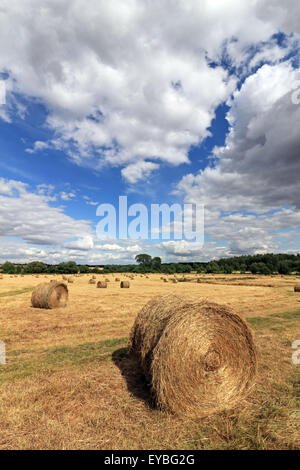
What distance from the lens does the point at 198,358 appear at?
18.8 feet

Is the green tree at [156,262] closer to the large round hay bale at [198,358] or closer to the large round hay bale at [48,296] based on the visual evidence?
the large round hay bale at [48,296]

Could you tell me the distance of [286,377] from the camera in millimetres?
6539

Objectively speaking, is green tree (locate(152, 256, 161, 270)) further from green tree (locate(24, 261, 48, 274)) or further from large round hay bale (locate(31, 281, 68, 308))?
large round hay bale (locate(31, 281, 68, 308))

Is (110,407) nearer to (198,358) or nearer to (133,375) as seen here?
(133,375)

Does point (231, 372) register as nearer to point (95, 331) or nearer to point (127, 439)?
point (127, 439)

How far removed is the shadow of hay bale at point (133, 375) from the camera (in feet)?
18.6

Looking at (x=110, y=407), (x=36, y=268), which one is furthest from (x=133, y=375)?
(x=36, y=268)

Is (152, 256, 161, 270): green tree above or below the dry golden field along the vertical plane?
above

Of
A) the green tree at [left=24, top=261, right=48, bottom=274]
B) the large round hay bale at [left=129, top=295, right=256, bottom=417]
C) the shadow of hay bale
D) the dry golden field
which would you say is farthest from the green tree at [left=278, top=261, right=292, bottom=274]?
the large round hay bale at [left=129, top=295, right=256, bottom=417]

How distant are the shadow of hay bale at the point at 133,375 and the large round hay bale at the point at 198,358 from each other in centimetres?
33

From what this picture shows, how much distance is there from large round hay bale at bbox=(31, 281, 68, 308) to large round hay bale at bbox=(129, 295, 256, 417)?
489 inches

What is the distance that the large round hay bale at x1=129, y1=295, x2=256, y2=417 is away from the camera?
5.23 metres

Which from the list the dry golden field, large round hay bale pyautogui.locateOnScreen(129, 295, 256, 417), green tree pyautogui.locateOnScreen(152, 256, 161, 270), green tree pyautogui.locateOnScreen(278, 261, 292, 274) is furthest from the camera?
green tree pyautogui.locateOnScreen(152, 256, 161, 270)

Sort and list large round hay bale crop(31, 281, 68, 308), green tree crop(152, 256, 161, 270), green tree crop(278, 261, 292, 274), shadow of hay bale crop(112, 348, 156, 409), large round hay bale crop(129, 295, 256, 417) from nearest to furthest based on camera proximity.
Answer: large round hay bale crop(129, 295, 256, 417), shadow of hay bale crop(112, 348, 156, 409), large round hay bale crop(31, 281, 68, 308), green tree crop(278, 261, 292, 274), green tree crop(152, 256, 161, 270)
